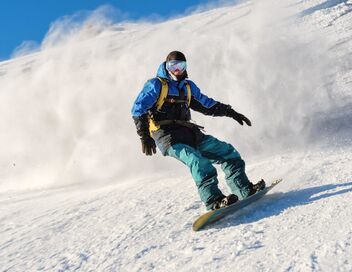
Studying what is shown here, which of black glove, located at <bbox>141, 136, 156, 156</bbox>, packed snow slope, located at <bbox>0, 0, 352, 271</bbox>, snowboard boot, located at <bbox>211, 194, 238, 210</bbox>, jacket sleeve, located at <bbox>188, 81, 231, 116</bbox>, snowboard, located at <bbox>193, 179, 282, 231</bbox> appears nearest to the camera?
packed snow slope, located at <bbox>0, 0, 352, 271</bbox>

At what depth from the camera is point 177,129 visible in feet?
15.0

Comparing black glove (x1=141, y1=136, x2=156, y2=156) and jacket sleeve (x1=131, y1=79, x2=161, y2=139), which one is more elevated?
jacket sleeve (x1=131, y1=79, x2=161, y2=139)

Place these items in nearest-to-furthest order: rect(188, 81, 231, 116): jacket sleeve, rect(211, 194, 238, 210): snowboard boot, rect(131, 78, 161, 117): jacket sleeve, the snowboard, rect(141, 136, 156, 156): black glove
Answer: the snowboard → rect(211, 194, 238, 210): snowboard boot → rect(141, 136, 156, 156): black glove → rect(131, 78, 161, 117): jacket sleeve → rect(188, 81, 231, 116): jacket sleeve

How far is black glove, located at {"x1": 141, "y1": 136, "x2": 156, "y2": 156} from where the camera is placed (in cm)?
436

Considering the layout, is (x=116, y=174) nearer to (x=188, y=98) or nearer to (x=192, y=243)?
(x=188, y=98)

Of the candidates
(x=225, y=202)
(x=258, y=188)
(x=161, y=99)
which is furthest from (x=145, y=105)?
(x=258, y=188)

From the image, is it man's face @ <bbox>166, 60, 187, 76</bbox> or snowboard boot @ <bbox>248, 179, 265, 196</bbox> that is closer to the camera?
snowboard boot @ <bbox>248, 179, 265, 196</bbox>

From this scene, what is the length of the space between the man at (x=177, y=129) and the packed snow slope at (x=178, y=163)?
39 centimetres

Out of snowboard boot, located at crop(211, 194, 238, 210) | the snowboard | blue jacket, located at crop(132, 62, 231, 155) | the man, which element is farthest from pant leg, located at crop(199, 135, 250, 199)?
snowboard boot, located at crop(211, 194, 238, 210)

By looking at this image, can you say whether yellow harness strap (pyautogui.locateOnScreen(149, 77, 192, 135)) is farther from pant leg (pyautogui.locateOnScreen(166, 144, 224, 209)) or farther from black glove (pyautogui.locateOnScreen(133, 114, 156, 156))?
pant leg (pyautogui.locateOnScreen(166, 144, 224, 209))

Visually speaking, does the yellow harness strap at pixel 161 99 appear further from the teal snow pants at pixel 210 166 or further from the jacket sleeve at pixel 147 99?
the teal snow pants at pixel 210 166

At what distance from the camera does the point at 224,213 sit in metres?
3.93

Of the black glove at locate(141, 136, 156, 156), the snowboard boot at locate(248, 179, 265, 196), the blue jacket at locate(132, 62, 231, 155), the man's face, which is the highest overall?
the man's face

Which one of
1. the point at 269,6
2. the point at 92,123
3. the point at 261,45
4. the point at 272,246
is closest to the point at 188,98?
the point at 272,246
